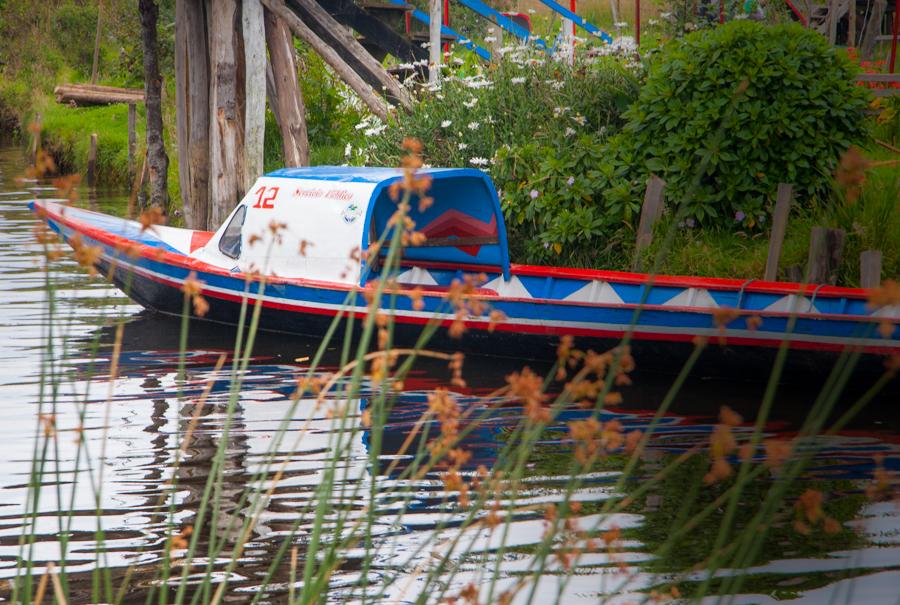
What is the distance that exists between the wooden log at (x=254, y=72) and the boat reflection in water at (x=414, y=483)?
112 inches

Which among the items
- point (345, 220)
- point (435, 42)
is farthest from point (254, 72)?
point (345, 220)

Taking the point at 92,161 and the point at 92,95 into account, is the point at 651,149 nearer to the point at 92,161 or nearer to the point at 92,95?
the point at 92,95

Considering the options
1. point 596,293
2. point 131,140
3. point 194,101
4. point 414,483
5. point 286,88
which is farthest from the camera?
point 131,140

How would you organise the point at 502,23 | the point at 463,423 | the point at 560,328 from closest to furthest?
the point at 463,423 < the point at 560,328 < the point at 502,23

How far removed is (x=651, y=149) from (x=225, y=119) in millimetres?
4126

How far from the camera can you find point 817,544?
4676 millimetres

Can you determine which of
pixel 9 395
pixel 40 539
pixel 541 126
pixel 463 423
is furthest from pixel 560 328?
pixel 40 539

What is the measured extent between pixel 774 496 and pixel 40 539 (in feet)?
12.4

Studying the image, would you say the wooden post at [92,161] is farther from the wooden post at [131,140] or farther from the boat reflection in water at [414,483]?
the boat reflection in water at [414,483]

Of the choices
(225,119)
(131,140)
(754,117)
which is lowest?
(131,140)

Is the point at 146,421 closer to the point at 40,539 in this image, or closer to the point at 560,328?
the point at 40,539

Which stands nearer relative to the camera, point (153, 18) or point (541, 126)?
point (541, 126)

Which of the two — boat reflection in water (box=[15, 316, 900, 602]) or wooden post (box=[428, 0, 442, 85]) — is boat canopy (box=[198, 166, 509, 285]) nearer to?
boat reflection in water (box=[15, 316, 900, 602])

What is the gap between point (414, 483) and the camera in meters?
2.83
